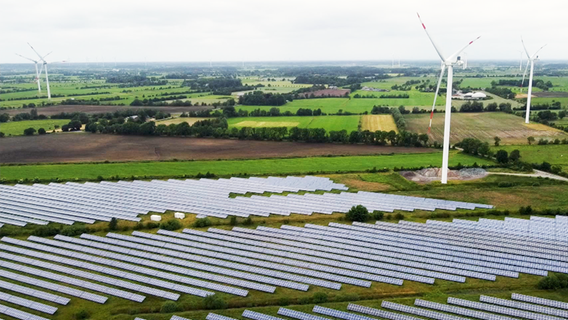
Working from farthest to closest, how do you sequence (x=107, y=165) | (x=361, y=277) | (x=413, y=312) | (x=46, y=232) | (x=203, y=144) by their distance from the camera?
1. (x=203, y=144)
2. (x=107, y=165)
3. (x=46, y=232)
4. (x=361, y=277)
5. (x=413, y=312)

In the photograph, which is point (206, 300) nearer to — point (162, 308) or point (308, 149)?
point (162, 308)

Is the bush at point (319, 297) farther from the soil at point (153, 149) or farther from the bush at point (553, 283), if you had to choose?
the soil at point (153, 149)

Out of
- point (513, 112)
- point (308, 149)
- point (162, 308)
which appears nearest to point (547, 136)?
point (513, 112)

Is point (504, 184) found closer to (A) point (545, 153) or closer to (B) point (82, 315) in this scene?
(A) point (545, 153)

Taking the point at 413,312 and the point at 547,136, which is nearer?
the point at 413,312

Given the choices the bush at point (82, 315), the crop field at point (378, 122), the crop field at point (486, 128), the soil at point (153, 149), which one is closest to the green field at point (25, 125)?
the soil at point (153, 149)

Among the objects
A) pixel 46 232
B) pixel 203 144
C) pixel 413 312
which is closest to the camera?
pixel 413 312
